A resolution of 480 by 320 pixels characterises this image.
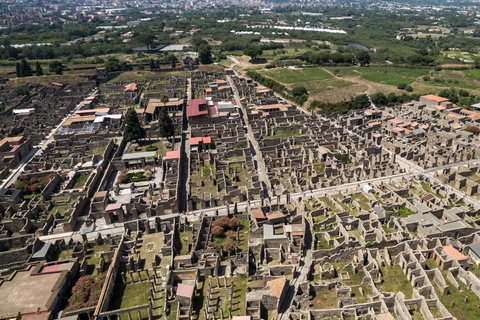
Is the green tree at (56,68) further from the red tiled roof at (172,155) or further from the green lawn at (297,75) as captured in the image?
the red tiled roof at (172,155)

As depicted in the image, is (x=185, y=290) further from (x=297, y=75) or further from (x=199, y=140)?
(x=297, y=75)

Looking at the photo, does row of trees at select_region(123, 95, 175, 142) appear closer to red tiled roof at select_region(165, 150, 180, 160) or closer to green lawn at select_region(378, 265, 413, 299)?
red tiled roof at select_region(165, 150, 180, 160)

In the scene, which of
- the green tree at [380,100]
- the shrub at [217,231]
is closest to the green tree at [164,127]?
the shrub at [217,231]

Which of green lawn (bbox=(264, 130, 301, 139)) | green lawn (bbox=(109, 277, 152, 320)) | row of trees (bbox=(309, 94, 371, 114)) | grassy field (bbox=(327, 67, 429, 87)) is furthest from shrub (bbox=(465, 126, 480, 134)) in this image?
green lawn (bbox=(109, 277, 152, 320))

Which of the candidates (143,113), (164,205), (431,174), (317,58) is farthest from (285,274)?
(317,58)

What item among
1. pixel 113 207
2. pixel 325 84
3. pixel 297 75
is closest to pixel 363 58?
pixel 297 75
